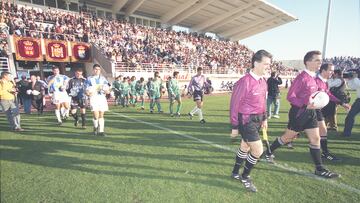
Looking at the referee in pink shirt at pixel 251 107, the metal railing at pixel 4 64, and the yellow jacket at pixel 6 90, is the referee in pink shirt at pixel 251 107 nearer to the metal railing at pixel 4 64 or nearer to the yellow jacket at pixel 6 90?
the yellow jacket at pixel 6 90

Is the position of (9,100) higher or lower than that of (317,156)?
higher

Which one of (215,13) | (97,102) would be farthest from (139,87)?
(215,13)

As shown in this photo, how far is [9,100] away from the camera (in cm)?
793

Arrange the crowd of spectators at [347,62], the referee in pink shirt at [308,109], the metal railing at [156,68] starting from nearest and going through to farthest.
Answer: the referee in pink shirt at [308,109] < the metal railing at [156,68] < the crowd of spectators at [347,62]

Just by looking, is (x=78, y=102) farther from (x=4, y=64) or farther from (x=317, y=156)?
(x=4, y=64)

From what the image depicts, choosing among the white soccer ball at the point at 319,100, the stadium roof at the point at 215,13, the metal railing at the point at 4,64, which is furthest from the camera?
the stadium roof at the point at 215,13

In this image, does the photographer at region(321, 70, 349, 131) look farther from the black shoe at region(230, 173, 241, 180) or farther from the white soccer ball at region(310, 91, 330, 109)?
the black shoe at region(230, 173, 241, 180)

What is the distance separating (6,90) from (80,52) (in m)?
16.0

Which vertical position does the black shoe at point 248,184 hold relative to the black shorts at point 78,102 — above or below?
below

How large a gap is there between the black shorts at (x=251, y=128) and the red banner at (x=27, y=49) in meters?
21.1

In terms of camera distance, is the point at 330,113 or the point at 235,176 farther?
the point at 330,113

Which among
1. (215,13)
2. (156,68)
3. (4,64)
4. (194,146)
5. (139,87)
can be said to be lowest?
(194,146)

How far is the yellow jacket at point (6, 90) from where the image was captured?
7765mm

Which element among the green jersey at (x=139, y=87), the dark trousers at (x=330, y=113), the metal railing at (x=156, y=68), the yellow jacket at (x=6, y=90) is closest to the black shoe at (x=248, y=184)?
the dark trousers at (x=330, y=113)
